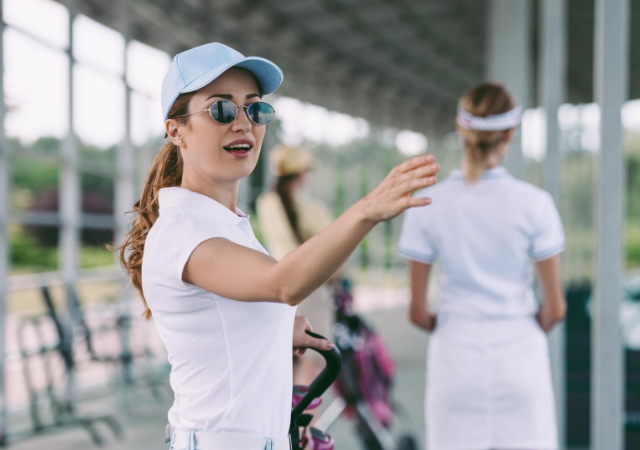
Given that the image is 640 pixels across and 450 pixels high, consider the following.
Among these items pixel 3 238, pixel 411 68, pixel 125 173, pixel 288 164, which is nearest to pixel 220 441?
pixel 288 164

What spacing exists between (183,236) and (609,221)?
8.28ft

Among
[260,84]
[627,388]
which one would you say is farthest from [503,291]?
[627,388]

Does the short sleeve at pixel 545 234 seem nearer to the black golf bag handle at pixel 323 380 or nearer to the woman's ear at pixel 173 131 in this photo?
the black golf bag handle at pixel 323 380

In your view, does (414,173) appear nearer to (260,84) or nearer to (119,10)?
(260,84)

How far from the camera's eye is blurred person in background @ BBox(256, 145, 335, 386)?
472 cm

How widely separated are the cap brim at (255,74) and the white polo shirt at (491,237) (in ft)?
3.28

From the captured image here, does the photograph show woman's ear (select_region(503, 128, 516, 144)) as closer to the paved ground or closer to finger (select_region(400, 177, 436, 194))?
finger (select_region(400, 177, 436, 194))

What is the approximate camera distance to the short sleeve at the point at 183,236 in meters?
1.28

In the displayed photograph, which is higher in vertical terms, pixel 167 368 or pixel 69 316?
pixel 69 316

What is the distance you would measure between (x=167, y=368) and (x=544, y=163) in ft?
14.2

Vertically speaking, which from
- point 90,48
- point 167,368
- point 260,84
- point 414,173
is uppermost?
point 90,48

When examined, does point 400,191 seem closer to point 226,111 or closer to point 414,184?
point 414,184

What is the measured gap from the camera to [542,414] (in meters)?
2.48

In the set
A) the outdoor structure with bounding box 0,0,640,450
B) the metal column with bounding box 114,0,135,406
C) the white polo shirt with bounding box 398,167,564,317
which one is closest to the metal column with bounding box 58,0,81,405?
the outdoor structure with bounding box 0,0,640,450
